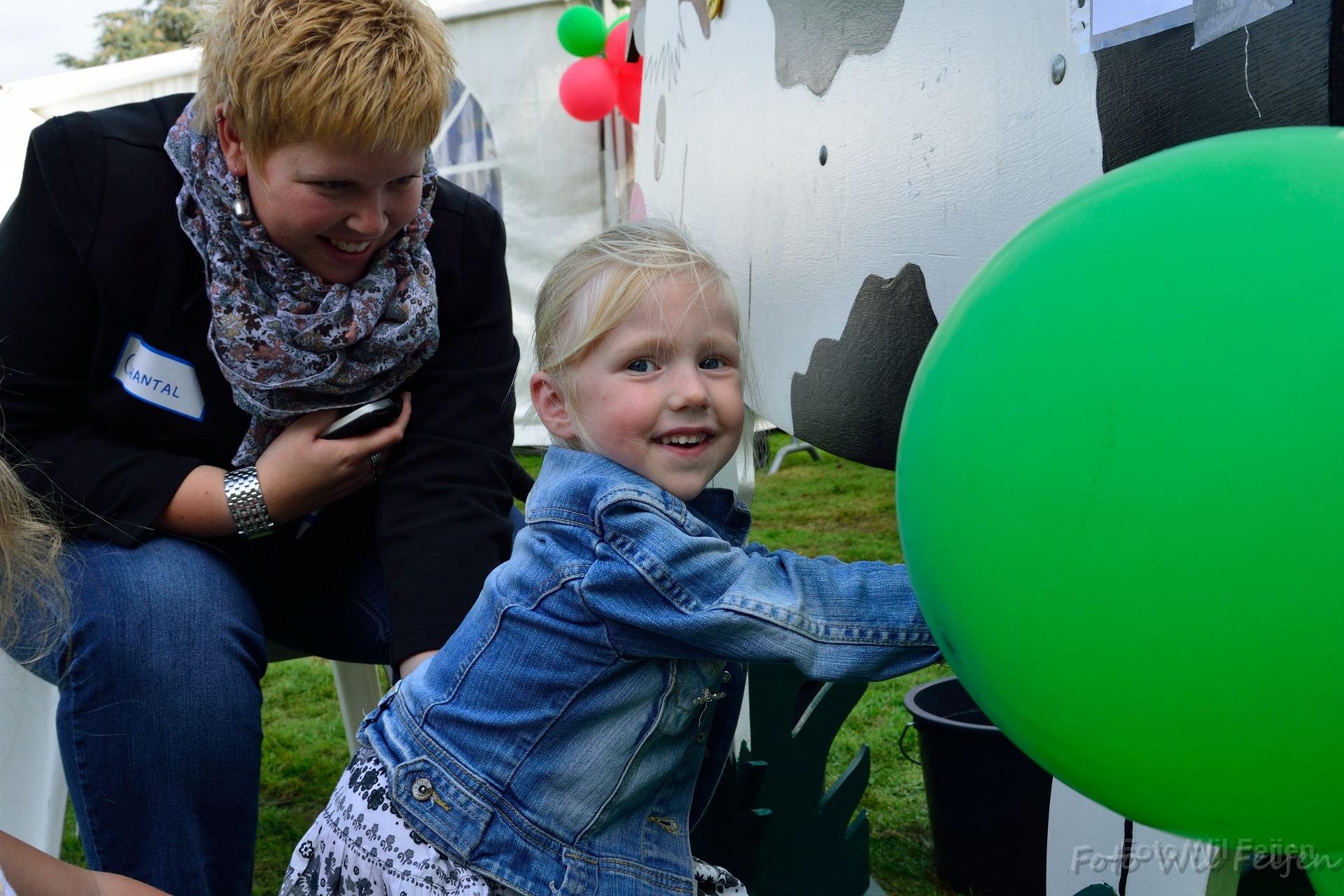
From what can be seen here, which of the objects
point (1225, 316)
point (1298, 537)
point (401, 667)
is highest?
point (1225, 316)

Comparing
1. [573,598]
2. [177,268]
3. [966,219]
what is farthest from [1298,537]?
[177,268]

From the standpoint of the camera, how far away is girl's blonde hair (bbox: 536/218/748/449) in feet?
3.70

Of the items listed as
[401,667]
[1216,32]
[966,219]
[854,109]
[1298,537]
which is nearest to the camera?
[1298,537]

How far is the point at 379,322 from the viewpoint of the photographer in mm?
1546

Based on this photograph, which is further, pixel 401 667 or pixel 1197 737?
pixel 401 667

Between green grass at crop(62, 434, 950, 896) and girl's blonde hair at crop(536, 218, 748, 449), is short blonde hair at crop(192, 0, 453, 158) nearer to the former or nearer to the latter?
girl's blonde hair at crop(536, 218, 748, 449)

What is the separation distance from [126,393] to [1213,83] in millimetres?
1346

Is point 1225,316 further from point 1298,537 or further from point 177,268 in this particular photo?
point 177,268

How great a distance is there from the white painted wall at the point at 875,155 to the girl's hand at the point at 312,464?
551 mm

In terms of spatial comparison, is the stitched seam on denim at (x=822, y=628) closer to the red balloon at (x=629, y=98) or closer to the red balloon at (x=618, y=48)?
the red balloon at (x=629, y=98)

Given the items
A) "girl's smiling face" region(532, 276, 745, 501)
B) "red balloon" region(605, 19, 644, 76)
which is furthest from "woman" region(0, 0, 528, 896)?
"red balloon" region(605, 19, 644, 76)

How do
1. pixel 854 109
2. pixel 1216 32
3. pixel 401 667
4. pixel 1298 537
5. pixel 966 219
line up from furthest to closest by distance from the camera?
pixel 401 667 → pixel 854 109 → pixel 966 219 → pixel 1216 32 → pixel 1298 537

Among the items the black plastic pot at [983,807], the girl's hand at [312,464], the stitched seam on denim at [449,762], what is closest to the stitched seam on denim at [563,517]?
the stitched seam on denim at [449,762]

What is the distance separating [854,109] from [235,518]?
94cm
